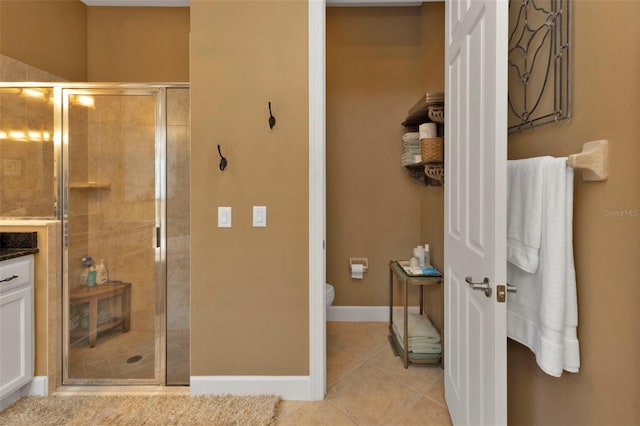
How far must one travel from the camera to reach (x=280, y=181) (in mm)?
1854

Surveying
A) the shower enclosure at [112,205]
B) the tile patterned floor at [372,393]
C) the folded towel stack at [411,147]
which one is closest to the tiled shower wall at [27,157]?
the shower enclosure at [112,205]

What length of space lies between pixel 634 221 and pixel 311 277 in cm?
141

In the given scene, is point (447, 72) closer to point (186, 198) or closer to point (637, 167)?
point (637, 167)

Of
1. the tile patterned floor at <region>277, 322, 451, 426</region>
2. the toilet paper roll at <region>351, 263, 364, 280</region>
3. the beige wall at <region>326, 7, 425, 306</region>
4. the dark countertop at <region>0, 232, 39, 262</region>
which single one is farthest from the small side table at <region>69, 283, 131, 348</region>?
the toilet paper roll at <region>351, 263, 364, 280</region>

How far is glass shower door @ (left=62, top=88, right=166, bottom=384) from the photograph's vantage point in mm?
2012

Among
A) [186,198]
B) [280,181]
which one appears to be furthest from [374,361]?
[186,198]

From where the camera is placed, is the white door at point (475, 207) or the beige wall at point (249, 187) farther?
the beige wall at point (249, 187)

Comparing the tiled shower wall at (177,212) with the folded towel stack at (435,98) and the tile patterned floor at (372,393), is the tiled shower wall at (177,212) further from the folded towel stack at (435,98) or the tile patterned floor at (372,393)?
the folded towel stack at (435,98)

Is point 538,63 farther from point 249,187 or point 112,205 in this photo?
point 112,205

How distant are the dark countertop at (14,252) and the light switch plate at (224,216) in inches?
45.1

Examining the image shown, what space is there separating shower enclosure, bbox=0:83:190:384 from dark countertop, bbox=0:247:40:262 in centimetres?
15

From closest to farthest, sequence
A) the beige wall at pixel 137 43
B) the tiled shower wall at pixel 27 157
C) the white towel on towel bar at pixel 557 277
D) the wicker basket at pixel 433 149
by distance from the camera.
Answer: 1. the white towel on towel bar at pixel 557 277
2. the tiled shower wall at pixel 27 157
3. the wicker basket at pixel 433 149
4. the beige wall at pixel 137 43

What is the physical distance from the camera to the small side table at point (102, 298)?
2.07 meters

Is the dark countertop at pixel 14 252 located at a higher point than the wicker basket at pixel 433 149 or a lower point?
lower
